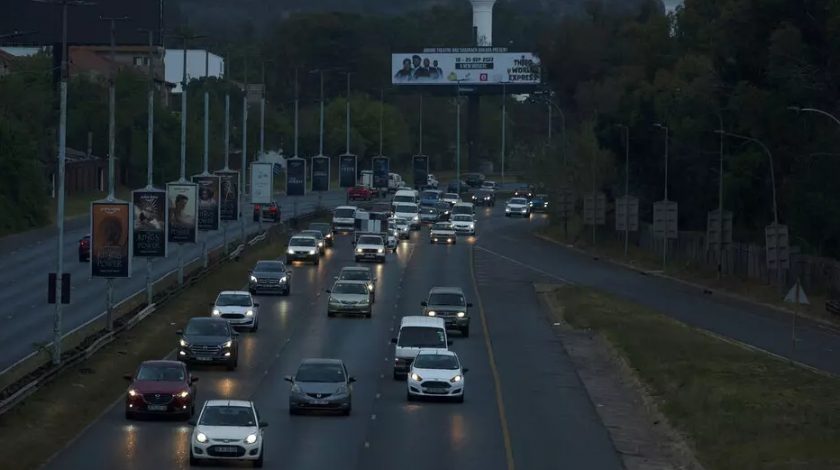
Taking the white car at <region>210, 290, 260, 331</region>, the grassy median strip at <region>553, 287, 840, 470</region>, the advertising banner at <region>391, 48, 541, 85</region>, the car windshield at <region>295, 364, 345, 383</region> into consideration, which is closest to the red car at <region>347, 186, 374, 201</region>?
the advertising banner at <region>391, 48, 541, 85</region>

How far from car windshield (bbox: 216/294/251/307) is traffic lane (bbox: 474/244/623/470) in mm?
9096

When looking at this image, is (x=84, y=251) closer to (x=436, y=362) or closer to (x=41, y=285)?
(x=41, y=285)

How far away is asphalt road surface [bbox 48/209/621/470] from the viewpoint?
32.8 m

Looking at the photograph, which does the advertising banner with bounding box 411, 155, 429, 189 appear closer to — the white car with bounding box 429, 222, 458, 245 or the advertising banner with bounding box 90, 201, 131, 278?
the white car with bounding box 429, 222, 458, 245

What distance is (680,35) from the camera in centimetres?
11962

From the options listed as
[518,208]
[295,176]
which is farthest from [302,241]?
[518,208]

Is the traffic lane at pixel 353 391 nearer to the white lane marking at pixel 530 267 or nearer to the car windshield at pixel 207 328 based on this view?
the car windshield at pixel 207 328

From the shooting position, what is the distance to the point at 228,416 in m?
31.6

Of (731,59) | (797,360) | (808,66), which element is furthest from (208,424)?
(731,59)

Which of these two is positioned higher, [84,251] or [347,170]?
[347,170]

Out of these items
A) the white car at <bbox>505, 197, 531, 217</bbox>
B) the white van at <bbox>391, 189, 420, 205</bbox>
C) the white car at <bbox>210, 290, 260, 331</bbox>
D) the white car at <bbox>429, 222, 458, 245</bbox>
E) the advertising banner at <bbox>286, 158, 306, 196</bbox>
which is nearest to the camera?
the white car at <bbox>210, 290, 260, 331</bbox>

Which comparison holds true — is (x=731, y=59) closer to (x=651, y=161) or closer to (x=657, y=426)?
(x=651, y=161)

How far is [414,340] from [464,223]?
225 feet

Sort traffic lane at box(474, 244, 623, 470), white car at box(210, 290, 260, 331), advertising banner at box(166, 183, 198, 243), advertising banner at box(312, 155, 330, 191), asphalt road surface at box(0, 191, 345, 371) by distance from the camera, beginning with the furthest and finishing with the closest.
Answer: advertising banner at box(312, 155, 330, 191), advertising banner at box(166, 183, 198, 243), white car at box(210, 290, 260, 331), asphalt road surface at box(0, 191, 345, 371), traffic lane at box(474, 244, 623, 470)
